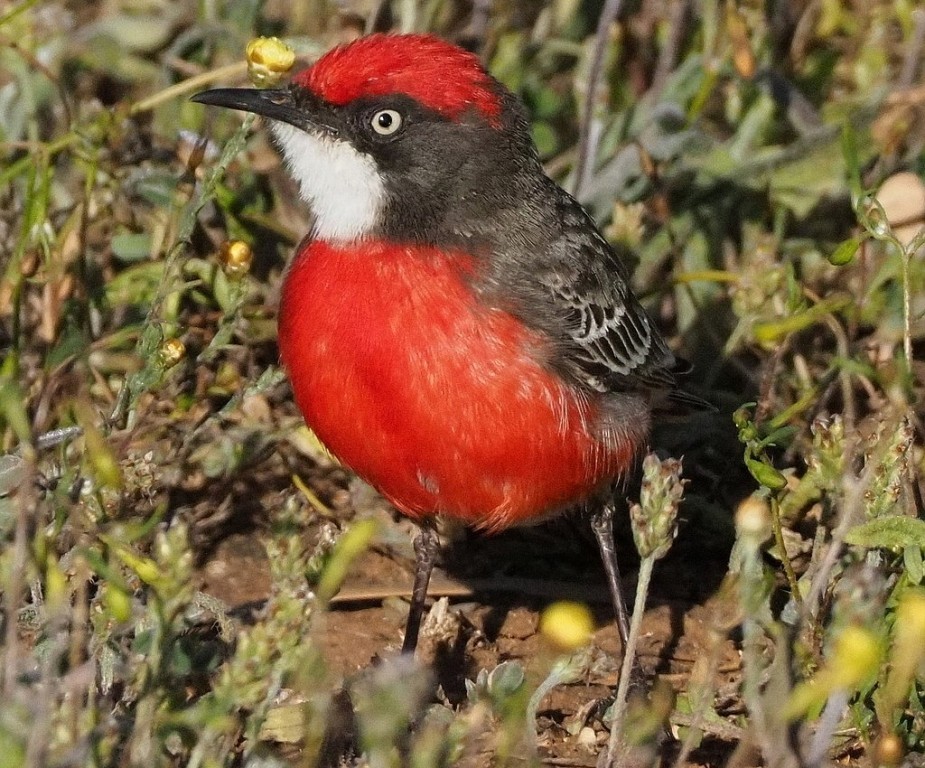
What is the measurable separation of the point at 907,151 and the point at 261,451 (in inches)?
154

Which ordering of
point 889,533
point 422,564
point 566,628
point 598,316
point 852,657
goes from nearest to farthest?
point 852,657
point 566,628
point 889,533
point 598,316
point 422,564

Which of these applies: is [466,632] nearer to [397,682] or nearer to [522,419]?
[522,419]

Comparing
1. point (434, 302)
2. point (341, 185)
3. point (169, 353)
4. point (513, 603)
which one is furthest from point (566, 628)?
point (513, 603)

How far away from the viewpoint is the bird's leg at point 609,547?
612cm

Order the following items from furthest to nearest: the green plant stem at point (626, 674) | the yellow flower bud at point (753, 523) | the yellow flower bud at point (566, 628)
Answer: the green plant stem at point (626, 674) → the yellow flower bud at point (753, 523) → the yellow flower bud at point (566, 628)

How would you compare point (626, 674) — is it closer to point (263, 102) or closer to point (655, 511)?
point (655, 511)

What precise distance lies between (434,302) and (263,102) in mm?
958

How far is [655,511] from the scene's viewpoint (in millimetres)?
3682

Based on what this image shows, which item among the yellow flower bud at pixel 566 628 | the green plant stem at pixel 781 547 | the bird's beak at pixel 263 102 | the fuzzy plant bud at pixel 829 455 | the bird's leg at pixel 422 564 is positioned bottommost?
the bird's leg at pixel 422 564

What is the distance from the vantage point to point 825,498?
585cm

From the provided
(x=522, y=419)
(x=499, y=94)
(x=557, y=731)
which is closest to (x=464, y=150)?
(x=499, y=94)

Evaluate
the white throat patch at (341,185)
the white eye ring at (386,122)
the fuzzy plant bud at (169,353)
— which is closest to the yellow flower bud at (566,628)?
the fuzzy plant bud at (169,353)

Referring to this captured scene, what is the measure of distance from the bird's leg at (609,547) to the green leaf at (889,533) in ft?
5.02

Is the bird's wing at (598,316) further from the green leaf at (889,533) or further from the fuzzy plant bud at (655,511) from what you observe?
the fuzzy plant bud at (655,511)
